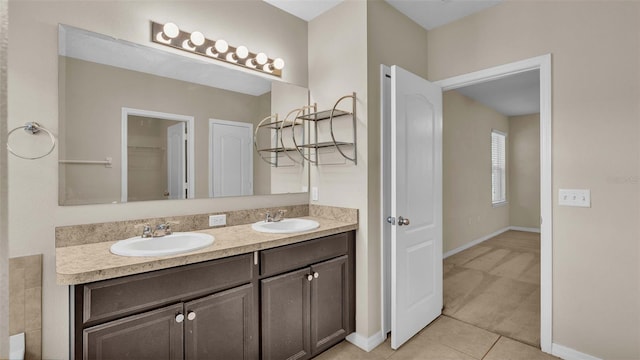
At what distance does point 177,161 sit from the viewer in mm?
1943

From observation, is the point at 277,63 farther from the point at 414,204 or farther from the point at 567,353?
the point at 567,353

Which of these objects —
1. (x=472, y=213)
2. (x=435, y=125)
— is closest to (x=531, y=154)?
(x=472, y=213)

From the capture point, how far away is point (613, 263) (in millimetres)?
1851

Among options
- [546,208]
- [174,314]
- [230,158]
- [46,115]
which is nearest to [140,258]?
[174,314]

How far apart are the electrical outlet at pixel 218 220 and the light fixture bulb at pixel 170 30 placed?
1.16 meters

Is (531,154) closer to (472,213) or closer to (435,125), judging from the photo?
(472,213)

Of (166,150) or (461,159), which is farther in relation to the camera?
(461,159)

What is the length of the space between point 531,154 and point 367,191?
6.01 meters

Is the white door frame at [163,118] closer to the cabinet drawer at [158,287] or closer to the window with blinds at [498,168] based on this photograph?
the cabinet drawer at [158,287]

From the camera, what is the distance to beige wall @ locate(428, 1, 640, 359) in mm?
1797

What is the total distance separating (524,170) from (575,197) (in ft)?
17.6

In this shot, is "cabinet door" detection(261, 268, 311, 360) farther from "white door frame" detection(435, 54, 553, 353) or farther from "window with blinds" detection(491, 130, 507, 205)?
"window with blinds" detection(491, 130, 507, 205)

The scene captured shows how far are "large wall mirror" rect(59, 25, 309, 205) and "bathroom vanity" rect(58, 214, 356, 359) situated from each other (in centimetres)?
37

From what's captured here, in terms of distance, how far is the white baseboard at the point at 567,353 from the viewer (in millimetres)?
1950
